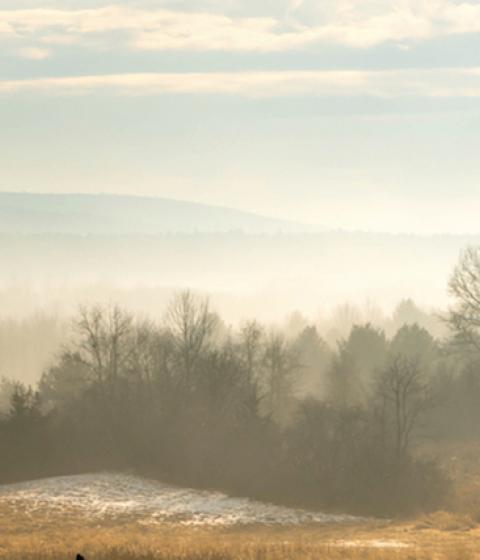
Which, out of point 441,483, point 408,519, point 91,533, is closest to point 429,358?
point 441,483

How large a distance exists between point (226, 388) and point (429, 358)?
29281 mm

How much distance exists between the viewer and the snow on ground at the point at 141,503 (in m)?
56.5

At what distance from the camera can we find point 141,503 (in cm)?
6022

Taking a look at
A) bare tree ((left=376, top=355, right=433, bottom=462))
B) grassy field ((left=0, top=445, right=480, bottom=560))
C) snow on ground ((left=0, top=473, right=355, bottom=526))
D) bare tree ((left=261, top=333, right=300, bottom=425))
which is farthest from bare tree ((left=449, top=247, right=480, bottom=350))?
snow on ground ((left=0, top=473, right=355, bottom=526))

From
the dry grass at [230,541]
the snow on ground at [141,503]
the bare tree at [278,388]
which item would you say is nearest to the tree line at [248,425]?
the bare tree at [278,388]

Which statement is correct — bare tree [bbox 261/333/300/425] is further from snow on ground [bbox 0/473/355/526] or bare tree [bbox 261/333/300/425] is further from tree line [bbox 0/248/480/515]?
snow on ground [bbox 0/473/355/526]

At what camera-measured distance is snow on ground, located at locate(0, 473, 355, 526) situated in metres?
56.5

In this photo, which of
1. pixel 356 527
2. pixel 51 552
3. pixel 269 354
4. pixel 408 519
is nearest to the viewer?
pixel 51 552

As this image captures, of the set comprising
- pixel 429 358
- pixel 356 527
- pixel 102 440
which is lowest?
pixel 356 527

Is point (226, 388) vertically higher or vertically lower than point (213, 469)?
higher

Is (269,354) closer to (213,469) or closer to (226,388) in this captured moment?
(226,388)

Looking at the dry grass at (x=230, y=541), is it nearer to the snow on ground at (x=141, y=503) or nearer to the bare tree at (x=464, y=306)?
the snow on ground at (x=141, y=503)

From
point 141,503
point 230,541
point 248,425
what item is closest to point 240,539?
point 230,541

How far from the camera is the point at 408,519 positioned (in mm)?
58844
